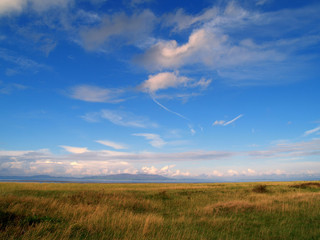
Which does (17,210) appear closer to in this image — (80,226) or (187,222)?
(80,226)

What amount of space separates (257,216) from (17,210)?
13.7 meters

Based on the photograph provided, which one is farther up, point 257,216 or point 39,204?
point 39,204

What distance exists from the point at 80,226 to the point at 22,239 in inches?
111

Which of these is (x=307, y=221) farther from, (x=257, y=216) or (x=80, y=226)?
(x=80, y=226)

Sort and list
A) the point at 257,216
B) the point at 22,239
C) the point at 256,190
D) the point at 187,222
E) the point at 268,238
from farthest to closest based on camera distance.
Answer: the point at 256,190
the point at 257,216
the point at 187,222
the point at 268,238
the point at 22,239

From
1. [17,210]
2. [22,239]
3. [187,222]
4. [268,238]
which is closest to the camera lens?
[22,239]

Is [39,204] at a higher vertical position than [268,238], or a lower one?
higher

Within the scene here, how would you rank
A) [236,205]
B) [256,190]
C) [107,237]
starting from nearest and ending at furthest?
[107,237] → [236,205] → [256,190]

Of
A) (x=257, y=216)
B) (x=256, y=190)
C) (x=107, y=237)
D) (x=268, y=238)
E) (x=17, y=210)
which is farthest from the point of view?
(x=256, y=190)

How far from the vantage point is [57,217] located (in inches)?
438

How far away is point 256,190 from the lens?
3341 cm

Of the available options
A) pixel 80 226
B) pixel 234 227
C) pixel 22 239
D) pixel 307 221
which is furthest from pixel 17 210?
pixel 307 221

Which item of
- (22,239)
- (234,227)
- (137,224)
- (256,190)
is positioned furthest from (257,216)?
(256,190)

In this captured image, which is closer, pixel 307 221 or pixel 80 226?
pixel 80 226
